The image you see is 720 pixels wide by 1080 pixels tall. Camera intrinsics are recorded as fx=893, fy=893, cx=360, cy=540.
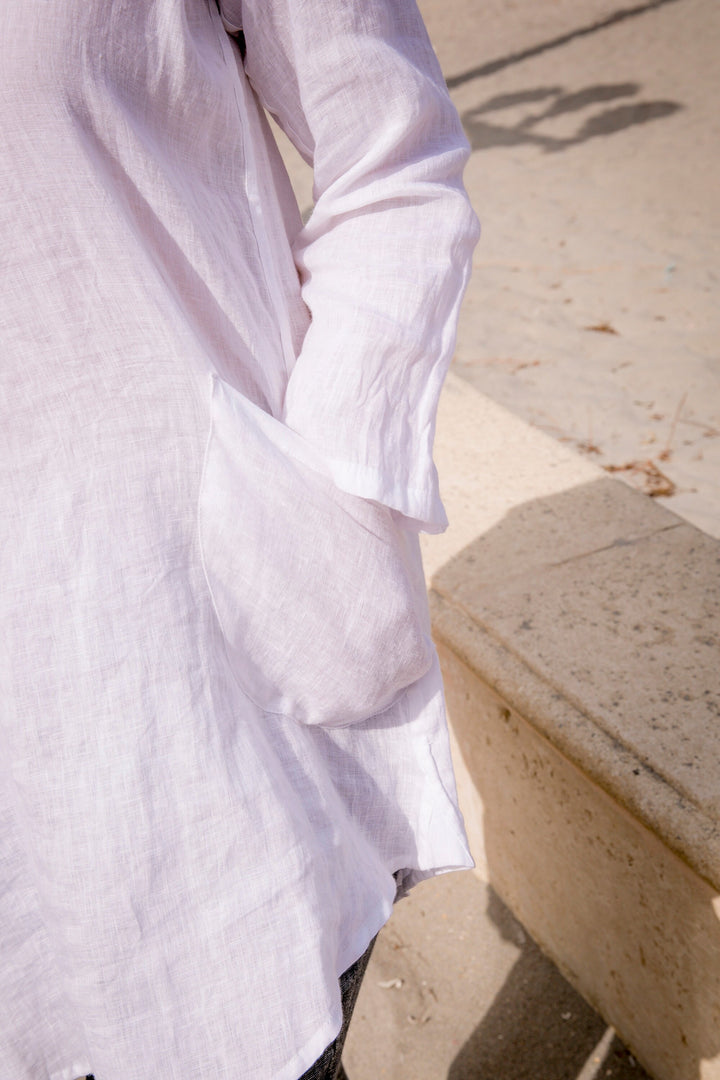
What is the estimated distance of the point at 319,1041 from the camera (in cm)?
65

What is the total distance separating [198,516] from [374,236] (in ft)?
1.01

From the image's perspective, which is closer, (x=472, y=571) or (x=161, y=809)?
(x=161, y=809)

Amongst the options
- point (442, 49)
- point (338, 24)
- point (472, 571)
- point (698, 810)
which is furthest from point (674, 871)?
point (442, 49)

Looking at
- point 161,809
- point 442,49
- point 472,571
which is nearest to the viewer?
point 161,809

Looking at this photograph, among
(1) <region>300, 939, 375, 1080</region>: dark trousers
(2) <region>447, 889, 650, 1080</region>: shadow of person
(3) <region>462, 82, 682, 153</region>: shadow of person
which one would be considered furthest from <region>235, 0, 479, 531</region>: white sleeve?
(3) <region>462, 82, 682, 153</region>: shadow of person

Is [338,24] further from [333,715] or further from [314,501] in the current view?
[333,715]

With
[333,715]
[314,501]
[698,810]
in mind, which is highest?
[314,501]

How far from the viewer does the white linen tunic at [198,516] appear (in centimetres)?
62

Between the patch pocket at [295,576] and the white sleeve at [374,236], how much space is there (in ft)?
0.11

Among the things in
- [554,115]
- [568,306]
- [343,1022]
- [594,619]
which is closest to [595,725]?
[594,619]

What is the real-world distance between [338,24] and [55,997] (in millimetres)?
817

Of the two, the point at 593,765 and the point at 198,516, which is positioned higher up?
the point at 198,516

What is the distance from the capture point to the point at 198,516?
65 cm

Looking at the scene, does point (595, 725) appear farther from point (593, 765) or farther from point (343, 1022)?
point (343, 1022)
